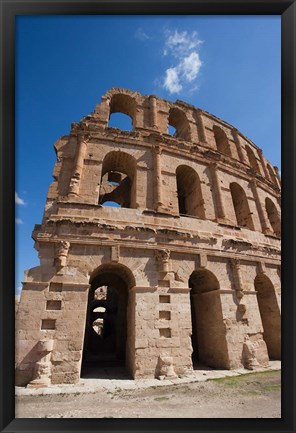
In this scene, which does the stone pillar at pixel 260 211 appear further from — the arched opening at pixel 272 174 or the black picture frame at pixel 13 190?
the black picture frame at pixel 13 190

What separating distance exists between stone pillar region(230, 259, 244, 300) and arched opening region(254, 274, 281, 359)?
200 centimetres

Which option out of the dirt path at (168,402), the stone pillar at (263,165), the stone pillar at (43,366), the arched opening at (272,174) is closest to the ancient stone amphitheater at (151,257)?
the stone pillar at (43,366)

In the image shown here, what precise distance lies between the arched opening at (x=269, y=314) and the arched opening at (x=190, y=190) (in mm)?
4538

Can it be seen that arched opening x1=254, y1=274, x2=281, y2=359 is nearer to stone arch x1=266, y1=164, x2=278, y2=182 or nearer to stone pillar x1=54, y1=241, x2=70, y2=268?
stone pillar x1=54, y1=241, x2=70, y2=268

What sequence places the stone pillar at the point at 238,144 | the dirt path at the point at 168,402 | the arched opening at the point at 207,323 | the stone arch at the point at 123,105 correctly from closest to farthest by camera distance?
the dirt path at the point at 168,402, the arched opening at the point at 207,323, the stone arch at the point at 123,105, the stone pillar at the point at 238,144

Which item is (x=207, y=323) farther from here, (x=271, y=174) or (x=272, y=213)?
(x=271, y=174)

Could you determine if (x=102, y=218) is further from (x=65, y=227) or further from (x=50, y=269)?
(x=50, y=269)

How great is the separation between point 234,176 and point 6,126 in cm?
1385

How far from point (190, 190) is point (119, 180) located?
20.0 ft

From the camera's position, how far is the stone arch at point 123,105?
14059 millimetres

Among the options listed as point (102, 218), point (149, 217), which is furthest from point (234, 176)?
point (102, 218)

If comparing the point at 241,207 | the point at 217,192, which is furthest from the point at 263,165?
the point at 217,192

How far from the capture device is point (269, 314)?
12.3 meters

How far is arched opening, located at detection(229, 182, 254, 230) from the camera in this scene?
Answer: 13.8m
